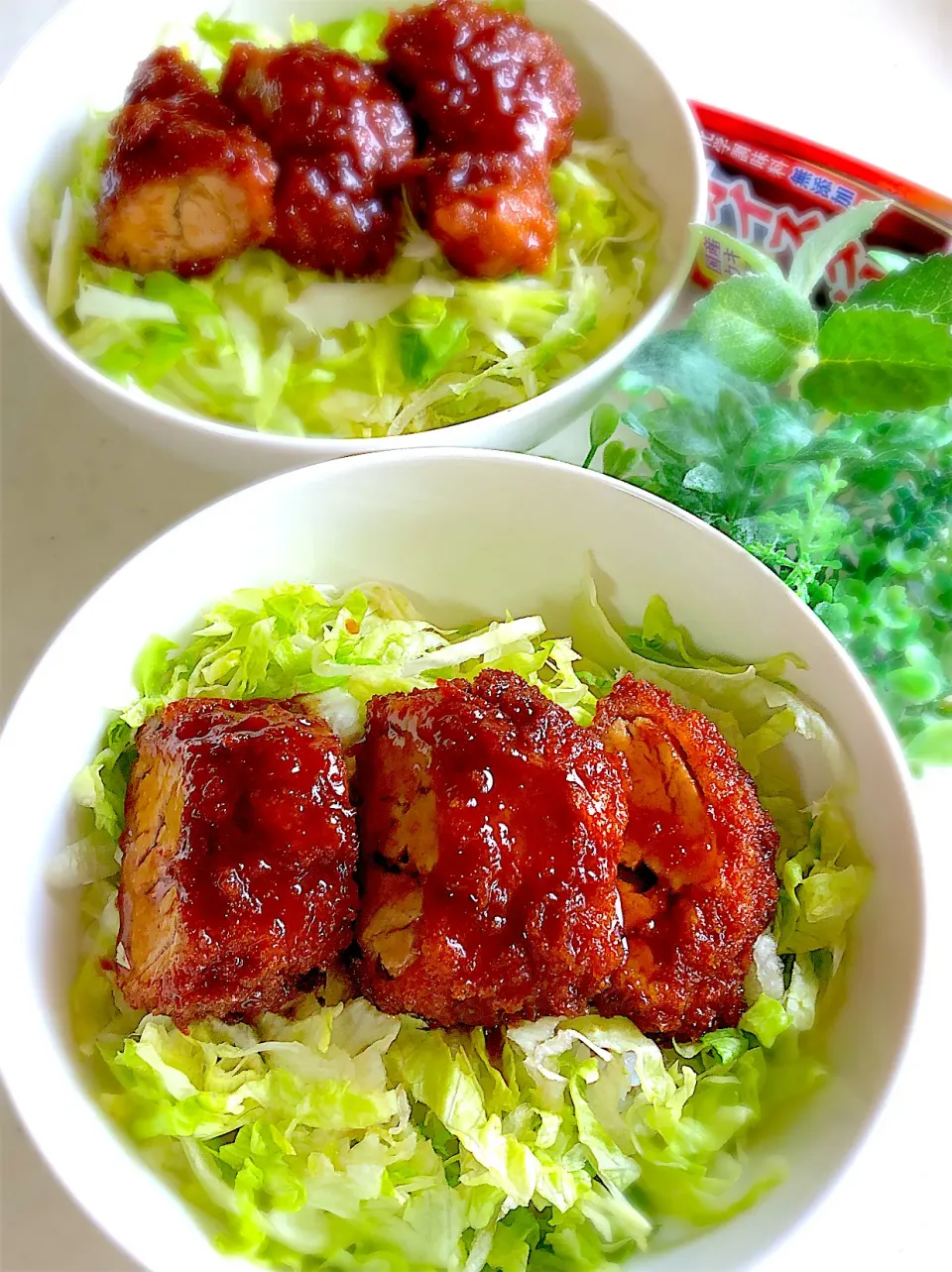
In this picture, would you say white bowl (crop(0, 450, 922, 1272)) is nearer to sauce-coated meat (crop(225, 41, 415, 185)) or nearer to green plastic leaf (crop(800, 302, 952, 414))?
green plastic leaf (crop(800, 302, 952, 414))

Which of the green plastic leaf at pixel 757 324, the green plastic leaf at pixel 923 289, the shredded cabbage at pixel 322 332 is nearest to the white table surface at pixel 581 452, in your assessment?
the shredded cabbage at pixel 322 332

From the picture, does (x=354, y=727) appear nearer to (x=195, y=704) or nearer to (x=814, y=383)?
(x=195, y=704)

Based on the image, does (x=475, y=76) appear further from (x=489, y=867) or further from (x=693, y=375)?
(x=489, y=867)

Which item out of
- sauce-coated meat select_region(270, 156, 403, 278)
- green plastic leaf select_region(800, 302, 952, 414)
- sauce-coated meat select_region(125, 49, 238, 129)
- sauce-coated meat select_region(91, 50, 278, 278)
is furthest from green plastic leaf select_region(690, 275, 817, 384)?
sauce-coated meat select_region(125, 49, 238, 129)

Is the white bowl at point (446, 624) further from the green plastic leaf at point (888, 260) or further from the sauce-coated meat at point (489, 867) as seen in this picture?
the green plastic leaf at point (888, 260)

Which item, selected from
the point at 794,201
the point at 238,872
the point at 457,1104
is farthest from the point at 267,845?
the point at 794,201

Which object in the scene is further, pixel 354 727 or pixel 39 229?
pixel 39 229

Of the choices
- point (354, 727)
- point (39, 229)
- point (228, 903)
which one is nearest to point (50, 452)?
point (39, 229)
